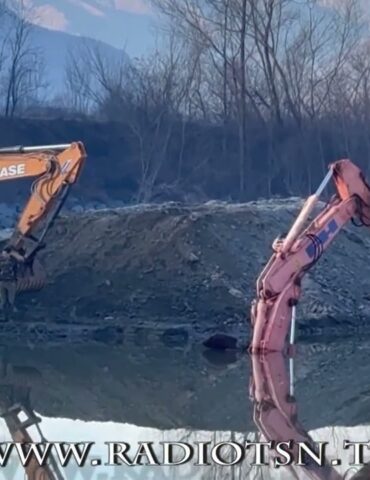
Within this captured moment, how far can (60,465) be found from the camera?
9039 mm

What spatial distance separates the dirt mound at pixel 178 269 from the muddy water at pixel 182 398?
1769mm

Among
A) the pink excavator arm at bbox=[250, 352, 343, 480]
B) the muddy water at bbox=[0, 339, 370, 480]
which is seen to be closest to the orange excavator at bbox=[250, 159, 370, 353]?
the pink excavator arm at bbox=[250, 352, 343, 480]

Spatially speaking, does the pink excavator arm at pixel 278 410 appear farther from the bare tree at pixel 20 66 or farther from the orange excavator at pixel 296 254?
the bare tree at pixel 20 66

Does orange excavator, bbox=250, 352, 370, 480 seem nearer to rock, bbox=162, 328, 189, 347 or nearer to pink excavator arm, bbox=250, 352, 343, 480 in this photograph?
pink excavator arm, bbox=250, 352, 343, 480

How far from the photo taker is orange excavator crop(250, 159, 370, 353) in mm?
15133

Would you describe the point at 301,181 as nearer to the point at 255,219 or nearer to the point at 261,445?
the point at 255,219

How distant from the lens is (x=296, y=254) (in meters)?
15.2

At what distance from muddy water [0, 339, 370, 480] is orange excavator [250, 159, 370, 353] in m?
0.52

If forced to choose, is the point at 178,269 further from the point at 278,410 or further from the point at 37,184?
the point at 278,410

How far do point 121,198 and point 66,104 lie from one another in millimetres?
19472

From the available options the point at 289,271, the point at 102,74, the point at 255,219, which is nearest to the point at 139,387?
the point at 289,271

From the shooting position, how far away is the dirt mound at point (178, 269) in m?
21.1

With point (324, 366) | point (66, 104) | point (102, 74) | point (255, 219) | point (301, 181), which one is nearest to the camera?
point (324, 366)

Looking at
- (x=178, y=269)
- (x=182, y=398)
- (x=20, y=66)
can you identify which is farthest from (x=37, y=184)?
(x=20, y=66)
